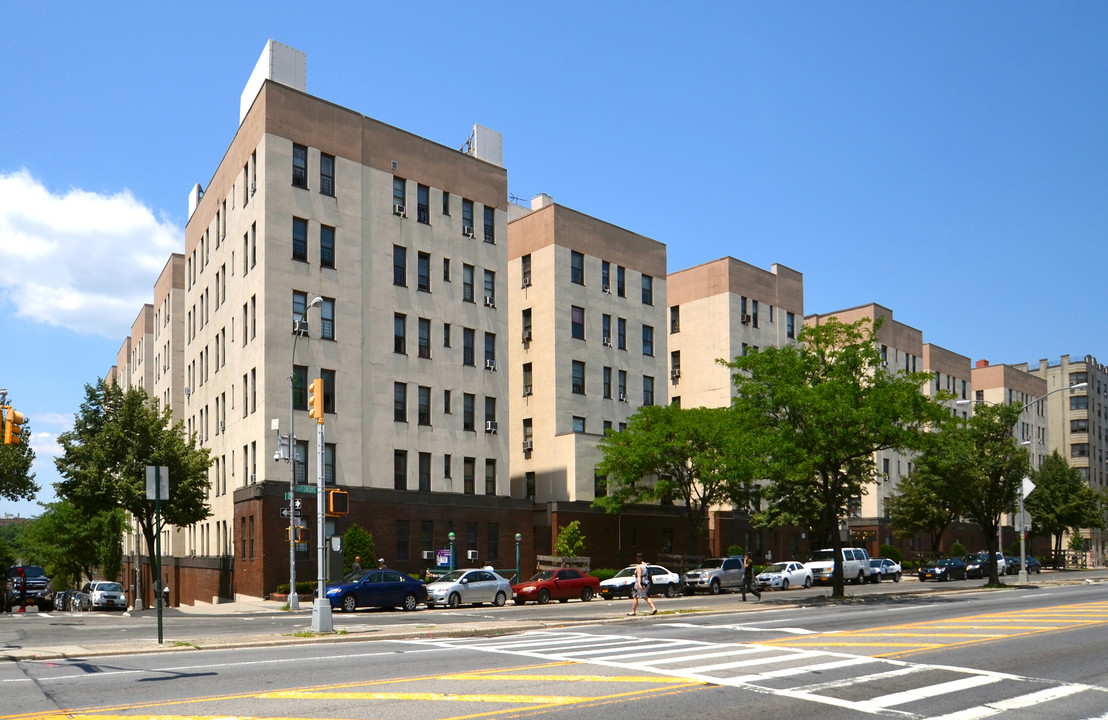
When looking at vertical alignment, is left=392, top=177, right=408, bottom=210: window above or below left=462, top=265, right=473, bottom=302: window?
above

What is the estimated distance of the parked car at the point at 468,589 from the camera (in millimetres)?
39656

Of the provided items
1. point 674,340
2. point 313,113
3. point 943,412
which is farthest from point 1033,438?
point 313,113

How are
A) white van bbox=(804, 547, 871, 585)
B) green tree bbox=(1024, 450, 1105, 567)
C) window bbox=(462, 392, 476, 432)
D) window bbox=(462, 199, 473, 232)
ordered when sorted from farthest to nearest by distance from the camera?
green tree bbox=(1024, 450, 1105, 567), white van bbox=(804, 547, 871, 585), window bbox=(462, 199, 473, 232), window bbox=(462, 392, 476, 432)

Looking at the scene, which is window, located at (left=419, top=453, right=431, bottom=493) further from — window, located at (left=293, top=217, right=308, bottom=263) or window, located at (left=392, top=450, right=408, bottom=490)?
window, located at (left=293, top=217, right=308, bottom=263)

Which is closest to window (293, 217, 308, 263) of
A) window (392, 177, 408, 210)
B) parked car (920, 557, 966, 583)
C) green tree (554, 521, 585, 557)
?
window (392, 177, 408, 210)

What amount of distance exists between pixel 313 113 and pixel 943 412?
105ft

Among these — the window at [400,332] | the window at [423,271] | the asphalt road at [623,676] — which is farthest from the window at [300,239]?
the asphalt road at [623,676]

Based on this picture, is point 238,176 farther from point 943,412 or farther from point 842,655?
point 842,655

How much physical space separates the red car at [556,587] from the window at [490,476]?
34.9 feet

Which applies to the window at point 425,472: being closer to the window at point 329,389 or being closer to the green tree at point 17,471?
the window at point 329,389

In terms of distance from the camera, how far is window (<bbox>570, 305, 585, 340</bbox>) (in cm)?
6097

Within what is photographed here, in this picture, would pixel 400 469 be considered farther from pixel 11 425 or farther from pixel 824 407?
pixel 11 425

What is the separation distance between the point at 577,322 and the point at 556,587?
71.2 feet

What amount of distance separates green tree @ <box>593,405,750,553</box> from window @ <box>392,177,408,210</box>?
55.1 ft
